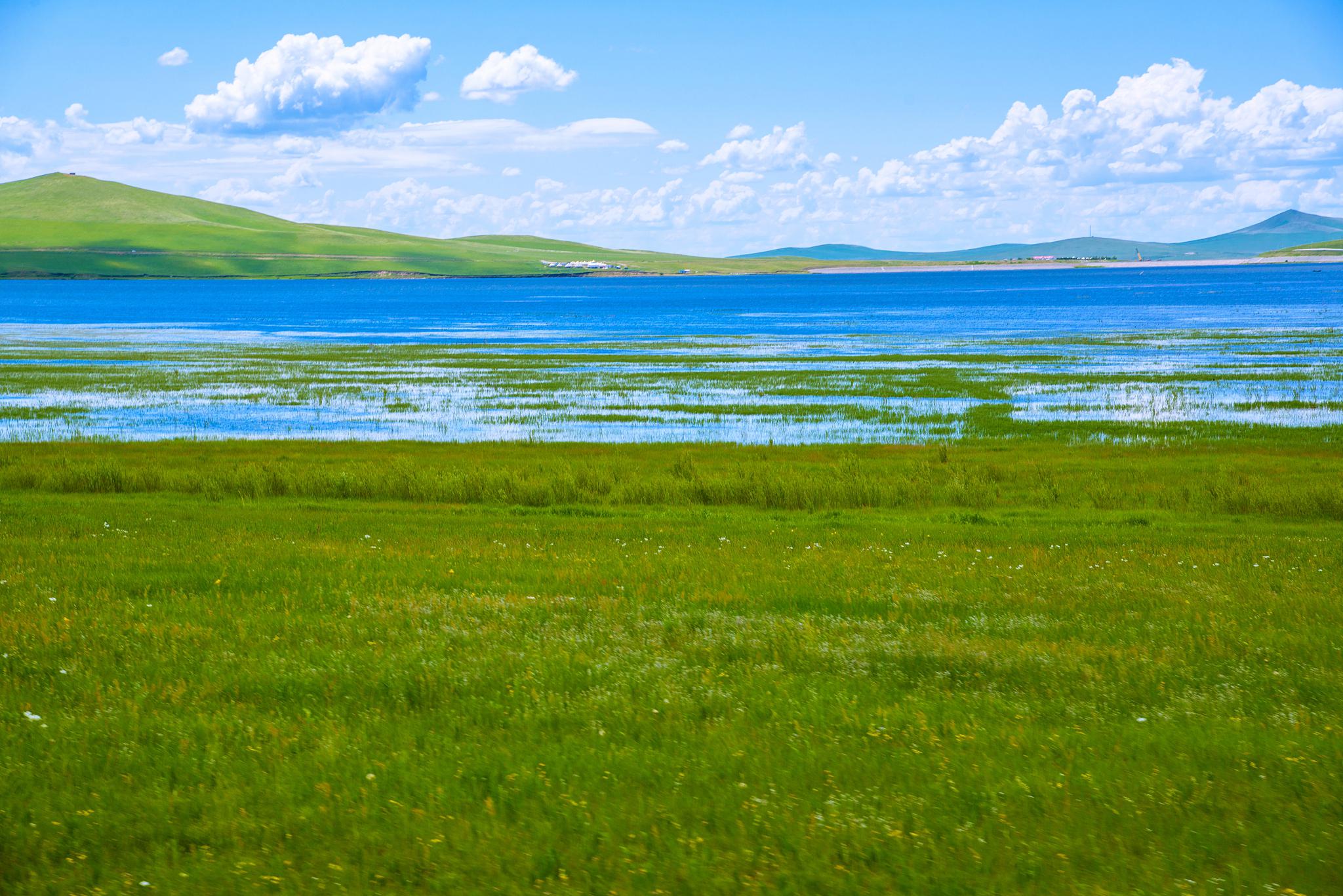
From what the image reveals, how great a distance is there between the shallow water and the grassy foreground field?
23.9 m

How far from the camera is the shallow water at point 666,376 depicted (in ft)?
151

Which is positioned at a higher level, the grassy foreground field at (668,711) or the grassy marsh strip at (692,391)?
the grassy marsh strip at (692,391)

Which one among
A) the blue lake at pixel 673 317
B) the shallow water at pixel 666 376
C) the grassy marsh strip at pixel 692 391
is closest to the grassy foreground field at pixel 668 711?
the grassy marsh strip at pixel 692 391

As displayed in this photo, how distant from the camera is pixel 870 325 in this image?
11881 cm

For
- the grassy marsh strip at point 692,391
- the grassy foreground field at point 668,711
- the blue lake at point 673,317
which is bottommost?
the grassy foreground field at point 668,711

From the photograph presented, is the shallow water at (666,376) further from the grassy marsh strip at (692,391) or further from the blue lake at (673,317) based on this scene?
the blue lake at (673,317)

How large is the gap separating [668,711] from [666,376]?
55.5 metres

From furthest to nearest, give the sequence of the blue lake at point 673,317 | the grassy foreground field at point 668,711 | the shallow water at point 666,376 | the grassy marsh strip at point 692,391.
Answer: the blue lake at point 673,317, the shallow water at point 666,376, the grassy marsh strip at point 692,391, the grassy foreground field at point 668,711

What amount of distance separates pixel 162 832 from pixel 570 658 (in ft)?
16.2

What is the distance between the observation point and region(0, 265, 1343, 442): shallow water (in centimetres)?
4597

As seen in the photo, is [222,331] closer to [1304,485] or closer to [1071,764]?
[1304,485]

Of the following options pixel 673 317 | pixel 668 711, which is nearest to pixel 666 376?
pixel 668 711

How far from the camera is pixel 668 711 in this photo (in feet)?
34.9

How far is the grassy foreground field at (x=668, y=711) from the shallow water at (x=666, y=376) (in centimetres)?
2385
